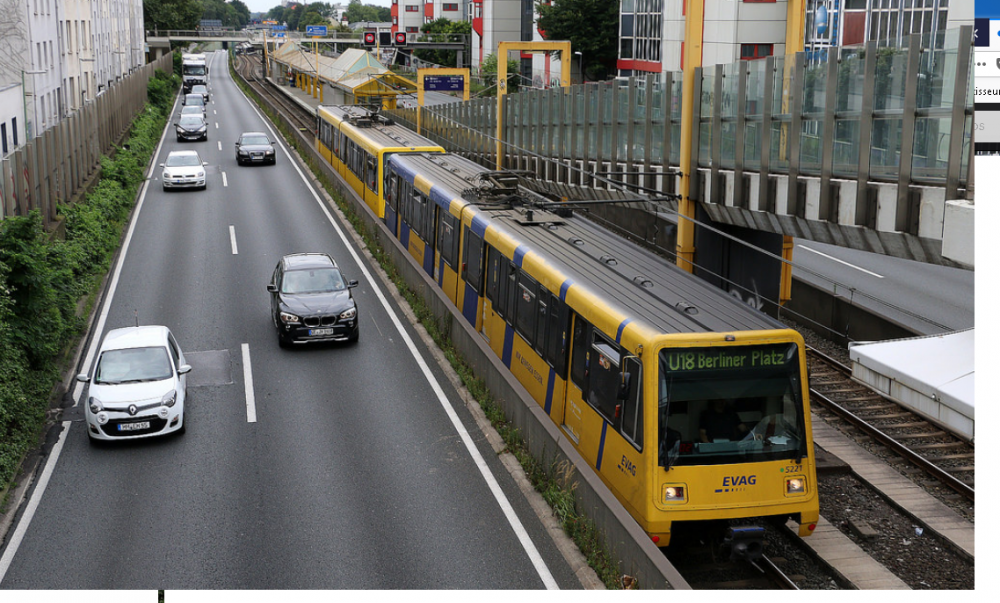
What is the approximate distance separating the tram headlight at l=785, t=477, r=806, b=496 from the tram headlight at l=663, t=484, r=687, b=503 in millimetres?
1224

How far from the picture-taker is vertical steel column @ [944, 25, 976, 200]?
43.7ft

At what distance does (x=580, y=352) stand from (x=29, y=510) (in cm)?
774

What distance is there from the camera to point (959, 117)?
1344 cm

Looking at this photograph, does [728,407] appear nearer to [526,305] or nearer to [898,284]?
[526,305]

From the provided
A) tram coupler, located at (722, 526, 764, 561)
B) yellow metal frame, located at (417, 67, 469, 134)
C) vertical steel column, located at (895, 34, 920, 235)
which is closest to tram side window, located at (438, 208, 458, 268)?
vertical steel column, located at (895, 34, 920, 235)

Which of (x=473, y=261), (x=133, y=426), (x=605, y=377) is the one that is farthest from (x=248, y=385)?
(x=605, y=377)

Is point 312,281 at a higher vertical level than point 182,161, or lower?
lower

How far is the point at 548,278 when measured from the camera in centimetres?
1498

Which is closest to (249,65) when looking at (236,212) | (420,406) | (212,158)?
(212,158)

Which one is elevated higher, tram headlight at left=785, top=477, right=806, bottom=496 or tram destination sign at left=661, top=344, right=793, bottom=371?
tram destination sign at left=661, top=344, right=793, bottom=371

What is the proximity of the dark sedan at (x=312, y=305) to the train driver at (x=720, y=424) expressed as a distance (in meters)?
11.3

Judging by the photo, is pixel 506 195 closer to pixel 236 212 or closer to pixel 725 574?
pixel 725 574

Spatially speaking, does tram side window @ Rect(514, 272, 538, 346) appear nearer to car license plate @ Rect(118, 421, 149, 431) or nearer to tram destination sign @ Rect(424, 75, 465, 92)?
car license plate @ Rect(118, 421, 149, 431)

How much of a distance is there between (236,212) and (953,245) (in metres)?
28.6
